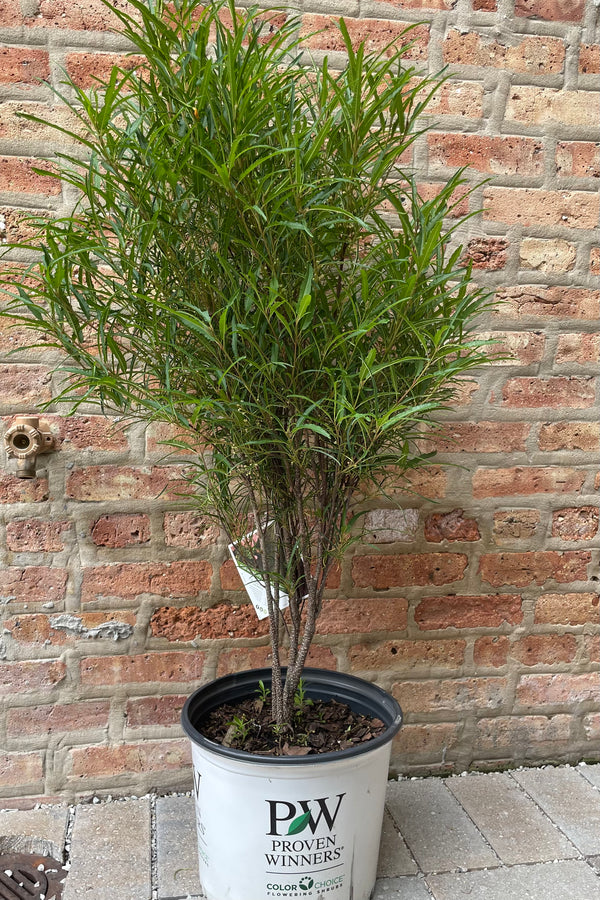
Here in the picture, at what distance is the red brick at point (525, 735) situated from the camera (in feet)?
6.88

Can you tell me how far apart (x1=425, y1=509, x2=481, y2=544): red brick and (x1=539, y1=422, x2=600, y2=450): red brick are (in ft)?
0.94

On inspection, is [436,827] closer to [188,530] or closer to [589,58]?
[188,530]

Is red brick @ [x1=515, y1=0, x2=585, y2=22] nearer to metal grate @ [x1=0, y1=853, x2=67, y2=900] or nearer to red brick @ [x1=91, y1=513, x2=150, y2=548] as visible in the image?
red brick @ [x1=91, y1=513, x2=150, y2=548]

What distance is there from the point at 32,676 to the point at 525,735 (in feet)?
4.37

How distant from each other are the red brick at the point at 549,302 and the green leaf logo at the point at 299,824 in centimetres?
128

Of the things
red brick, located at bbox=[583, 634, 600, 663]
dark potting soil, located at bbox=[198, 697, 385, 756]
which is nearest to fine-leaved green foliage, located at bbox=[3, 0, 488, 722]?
dark potting soil, located at bbox=[198, 697, 385, 756]

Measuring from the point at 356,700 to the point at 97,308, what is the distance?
1.00 metres

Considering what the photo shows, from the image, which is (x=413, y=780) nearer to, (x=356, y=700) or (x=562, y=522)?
(x=356, y=700)

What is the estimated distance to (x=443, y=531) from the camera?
2023 mm

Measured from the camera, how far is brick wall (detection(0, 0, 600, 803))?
1.82m

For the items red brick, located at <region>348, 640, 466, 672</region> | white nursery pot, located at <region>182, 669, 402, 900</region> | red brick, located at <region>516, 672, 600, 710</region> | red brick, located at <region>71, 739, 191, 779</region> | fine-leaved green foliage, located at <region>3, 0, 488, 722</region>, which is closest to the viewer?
fine-leaved green foliage, located at <region>3, 0, 488, 722</region>

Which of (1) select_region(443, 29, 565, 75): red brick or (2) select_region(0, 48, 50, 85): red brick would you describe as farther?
(1) select_region(443, 29, 565, 75): red brick

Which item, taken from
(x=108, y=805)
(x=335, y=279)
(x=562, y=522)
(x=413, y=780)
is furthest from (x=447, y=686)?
(x=335, y=279)

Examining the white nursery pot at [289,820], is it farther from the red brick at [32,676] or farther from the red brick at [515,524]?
the red brick at [515,524]
